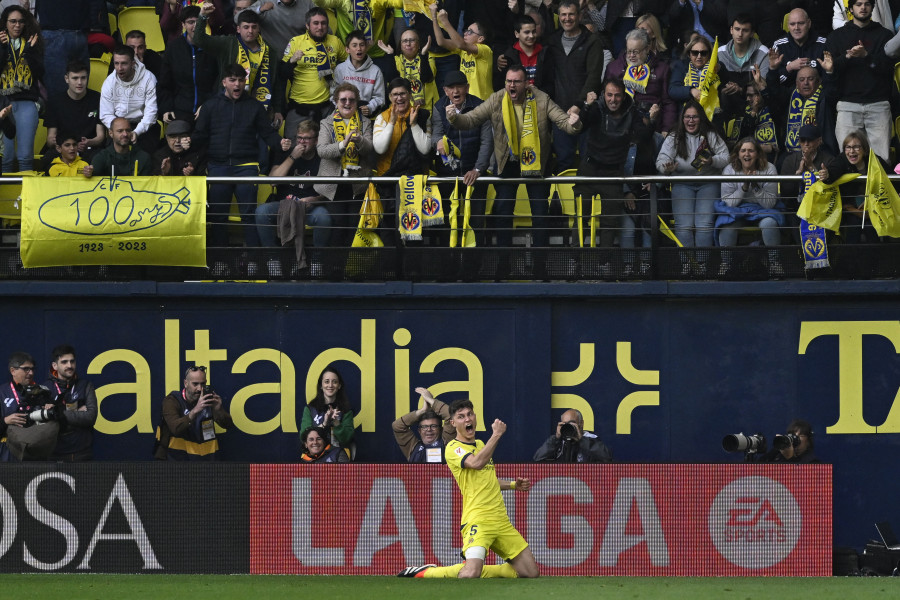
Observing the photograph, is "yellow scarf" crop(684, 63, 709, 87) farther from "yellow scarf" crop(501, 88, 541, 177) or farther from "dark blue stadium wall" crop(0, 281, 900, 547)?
"dark blue stadium wall" crop(0, 281, 900, 547)

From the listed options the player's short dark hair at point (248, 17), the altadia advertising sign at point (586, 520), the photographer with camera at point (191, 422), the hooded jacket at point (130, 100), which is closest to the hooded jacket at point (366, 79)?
the player's short dark hair at point (248, 17)

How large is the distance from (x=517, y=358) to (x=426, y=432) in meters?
1.52

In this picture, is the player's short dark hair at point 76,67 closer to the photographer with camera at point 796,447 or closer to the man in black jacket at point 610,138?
the man in black jacket at point 610,138

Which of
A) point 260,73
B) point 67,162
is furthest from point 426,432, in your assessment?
point 67,162

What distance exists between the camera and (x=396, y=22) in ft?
56.4

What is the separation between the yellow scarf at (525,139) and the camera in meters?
14.7

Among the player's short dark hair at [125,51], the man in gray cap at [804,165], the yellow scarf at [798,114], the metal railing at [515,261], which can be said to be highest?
the player's short dark hair at [125,51]

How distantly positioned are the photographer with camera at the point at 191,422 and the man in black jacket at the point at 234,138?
1.73 meters

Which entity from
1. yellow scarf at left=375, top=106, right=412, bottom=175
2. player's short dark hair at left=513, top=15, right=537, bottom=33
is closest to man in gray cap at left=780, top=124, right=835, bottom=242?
player's short dark hair at left=513, top=15, right=537, bottom=33

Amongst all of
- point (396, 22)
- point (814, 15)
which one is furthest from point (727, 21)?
point (396, 22)

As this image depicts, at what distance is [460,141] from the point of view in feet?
49.1

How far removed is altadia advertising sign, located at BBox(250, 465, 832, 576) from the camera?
12617 millimetres

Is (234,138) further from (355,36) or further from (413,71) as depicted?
(413,71)

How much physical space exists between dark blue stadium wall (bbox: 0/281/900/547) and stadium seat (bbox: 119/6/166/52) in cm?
434
